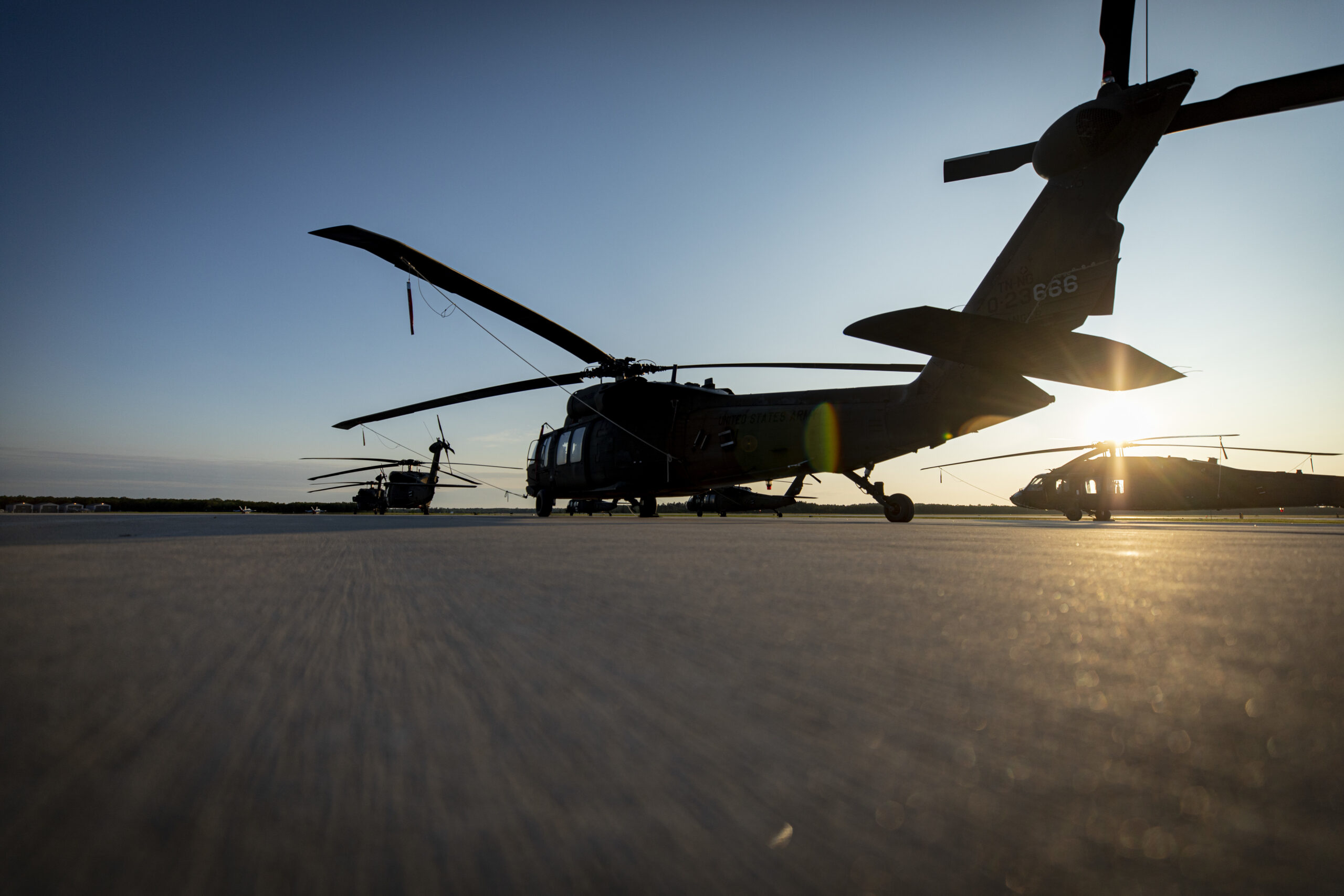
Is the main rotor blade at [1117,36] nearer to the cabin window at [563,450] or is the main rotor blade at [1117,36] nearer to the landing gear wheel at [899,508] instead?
the landing gear wheel at [899,508]

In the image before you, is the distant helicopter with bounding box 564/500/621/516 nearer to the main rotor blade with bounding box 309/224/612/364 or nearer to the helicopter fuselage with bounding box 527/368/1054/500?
the helicopter fuselage with bounding box 527/368/1054/500

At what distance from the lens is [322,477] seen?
24453 mm

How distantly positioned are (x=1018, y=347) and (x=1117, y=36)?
3.28m

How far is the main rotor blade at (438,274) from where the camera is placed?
7.91 m

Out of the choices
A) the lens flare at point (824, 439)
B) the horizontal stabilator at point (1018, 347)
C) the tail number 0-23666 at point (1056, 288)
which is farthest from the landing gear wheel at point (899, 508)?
the tail number 0-23666 at point (1056, 288)

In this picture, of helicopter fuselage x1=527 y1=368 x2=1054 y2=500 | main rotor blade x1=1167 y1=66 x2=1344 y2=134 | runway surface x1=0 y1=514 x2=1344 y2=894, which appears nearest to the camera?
runway surface x1=0 y1=514 x2=1344 y2=894

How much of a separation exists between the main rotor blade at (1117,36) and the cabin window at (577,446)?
10.1 m

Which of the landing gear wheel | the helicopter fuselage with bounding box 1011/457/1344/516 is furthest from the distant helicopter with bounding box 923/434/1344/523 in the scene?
the landing gear wheel

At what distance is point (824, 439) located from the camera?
31.7 ft

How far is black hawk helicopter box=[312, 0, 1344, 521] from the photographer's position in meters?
6.21

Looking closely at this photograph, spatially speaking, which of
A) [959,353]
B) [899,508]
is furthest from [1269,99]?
[899,508]

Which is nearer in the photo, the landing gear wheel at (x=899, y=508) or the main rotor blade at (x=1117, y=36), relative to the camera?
the main rotor blade at (x=1117, y=36)

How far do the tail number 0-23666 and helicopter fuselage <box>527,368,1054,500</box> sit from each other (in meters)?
1.13

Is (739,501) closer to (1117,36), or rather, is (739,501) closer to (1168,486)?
(1168,486)
